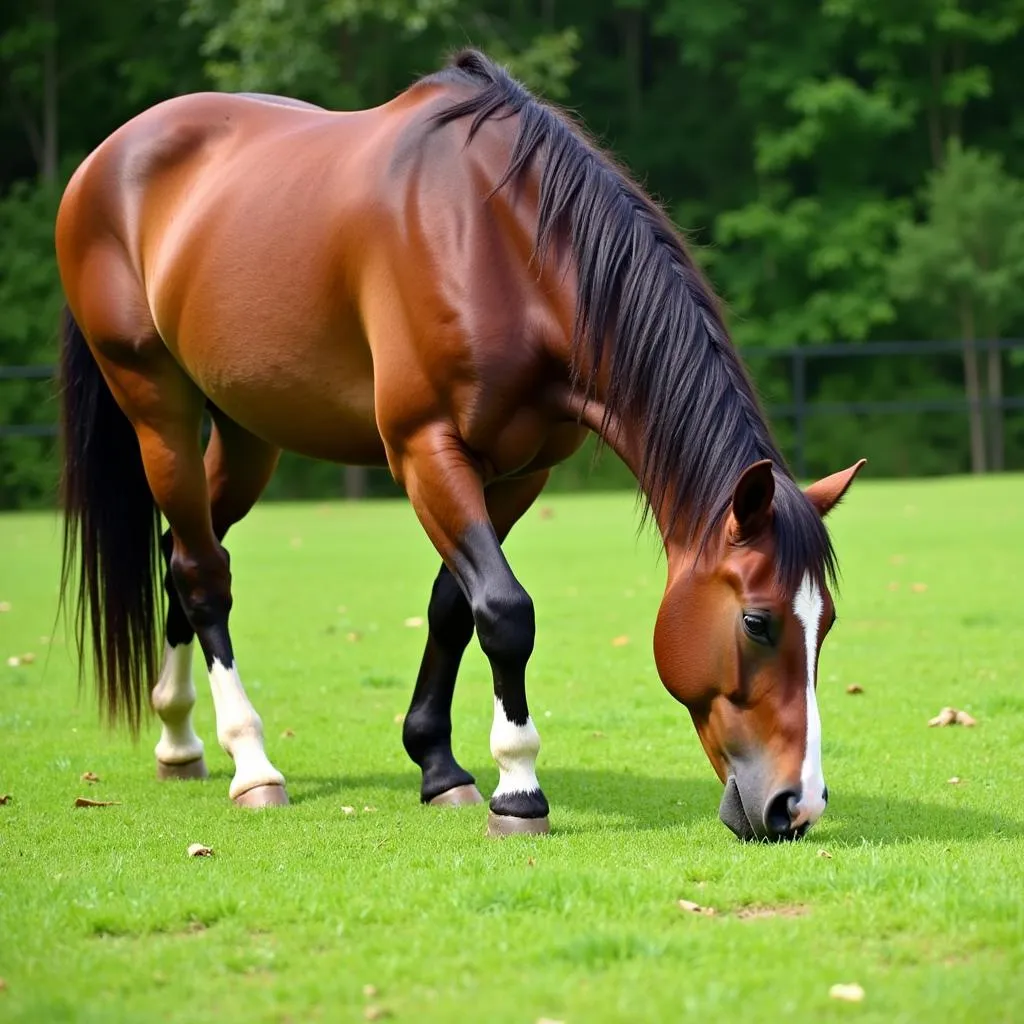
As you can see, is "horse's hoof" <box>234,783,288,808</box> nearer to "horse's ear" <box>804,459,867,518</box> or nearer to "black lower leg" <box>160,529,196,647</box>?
"black lower leg" <box>160,529,196,647</box>

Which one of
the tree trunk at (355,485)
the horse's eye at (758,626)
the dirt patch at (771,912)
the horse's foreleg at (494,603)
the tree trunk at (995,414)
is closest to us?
the dirt patch at (771,912)

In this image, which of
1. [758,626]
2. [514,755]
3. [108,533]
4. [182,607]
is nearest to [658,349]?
[758,626]

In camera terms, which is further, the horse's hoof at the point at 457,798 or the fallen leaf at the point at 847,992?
the horse's hoof at the point at 457,798

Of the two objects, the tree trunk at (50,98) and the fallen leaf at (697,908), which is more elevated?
the tree trunk at (50,98)

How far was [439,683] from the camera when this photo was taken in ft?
17.4

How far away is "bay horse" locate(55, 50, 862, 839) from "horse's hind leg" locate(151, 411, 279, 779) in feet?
0.04

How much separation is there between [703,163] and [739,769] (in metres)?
29.7

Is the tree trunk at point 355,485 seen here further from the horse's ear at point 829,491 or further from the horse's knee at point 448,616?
the horse's ear at point 829,491

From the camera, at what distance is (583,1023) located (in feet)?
8.68

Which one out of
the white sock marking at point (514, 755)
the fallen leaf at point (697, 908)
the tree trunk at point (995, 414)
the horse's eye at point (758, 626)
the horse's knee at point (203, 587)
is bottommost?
the tree trunk at point (995, 414)

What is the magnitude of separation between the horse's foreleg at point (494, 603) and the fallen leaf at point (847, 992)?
5.34 ft

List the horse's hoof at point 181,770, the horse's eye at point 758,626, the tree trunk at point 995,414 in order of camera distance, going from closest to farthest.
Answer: the horse's eye at point 758,626
the horse's hoof at point 181,770
the tree trunk at point 995,414

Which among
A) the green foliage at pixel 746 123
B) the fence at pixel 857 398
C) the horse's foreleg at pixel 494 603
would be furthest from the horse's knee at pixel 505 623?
the green foliage at pixel 746 123

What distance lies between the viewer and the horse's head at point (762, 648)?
3.91 metres
